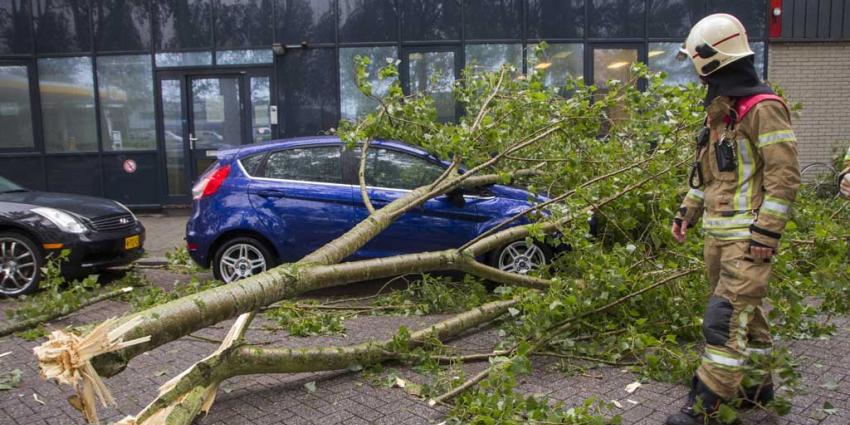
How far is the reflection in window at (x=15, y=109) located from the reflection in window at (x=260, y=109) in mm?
4353

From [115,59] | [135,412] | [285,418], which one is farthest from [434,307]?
[115,59]

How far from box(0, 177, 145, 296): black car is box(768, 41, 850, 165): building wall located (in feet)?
37.8

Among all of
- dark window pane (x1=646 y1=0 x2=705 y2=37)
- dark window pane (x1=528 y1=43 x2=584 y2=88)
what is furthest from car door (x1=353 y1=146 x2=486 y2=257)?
dark window pane (x1=646 y1=0 x2=705 y2=37)

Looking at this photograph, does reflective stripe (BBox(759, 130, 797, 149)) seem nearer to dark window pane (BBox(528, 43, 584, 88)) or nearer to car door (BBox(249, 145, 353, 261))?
car door (BBox(249, 145, 353, 261))

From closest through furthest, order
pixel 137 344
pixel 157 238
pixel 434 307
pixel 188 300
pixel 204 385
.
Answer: pixel 137 344
pixel 188 300
pixel 204 385
pixel 434 307
pixel 157 238

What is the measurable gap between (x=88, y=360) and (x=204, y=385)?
101 cm

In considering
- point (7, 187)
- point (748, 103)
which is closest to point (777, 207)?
point (748, 103)

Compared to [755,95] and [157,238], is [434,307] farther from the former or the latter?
[157,238]

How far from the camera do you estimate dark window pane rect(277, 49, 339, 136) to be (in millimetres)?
12008

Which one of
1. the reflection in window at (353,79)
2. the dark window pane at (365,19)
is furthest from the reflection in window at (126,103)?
the dark window pane at (365,19)

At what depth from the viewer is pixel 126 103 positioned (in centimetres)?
1252

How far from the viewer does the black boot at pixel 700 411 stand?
3.32 m

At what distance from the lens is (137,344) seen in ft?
8.42

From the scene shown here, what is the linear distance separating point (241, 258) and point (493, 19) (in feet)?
23.5
